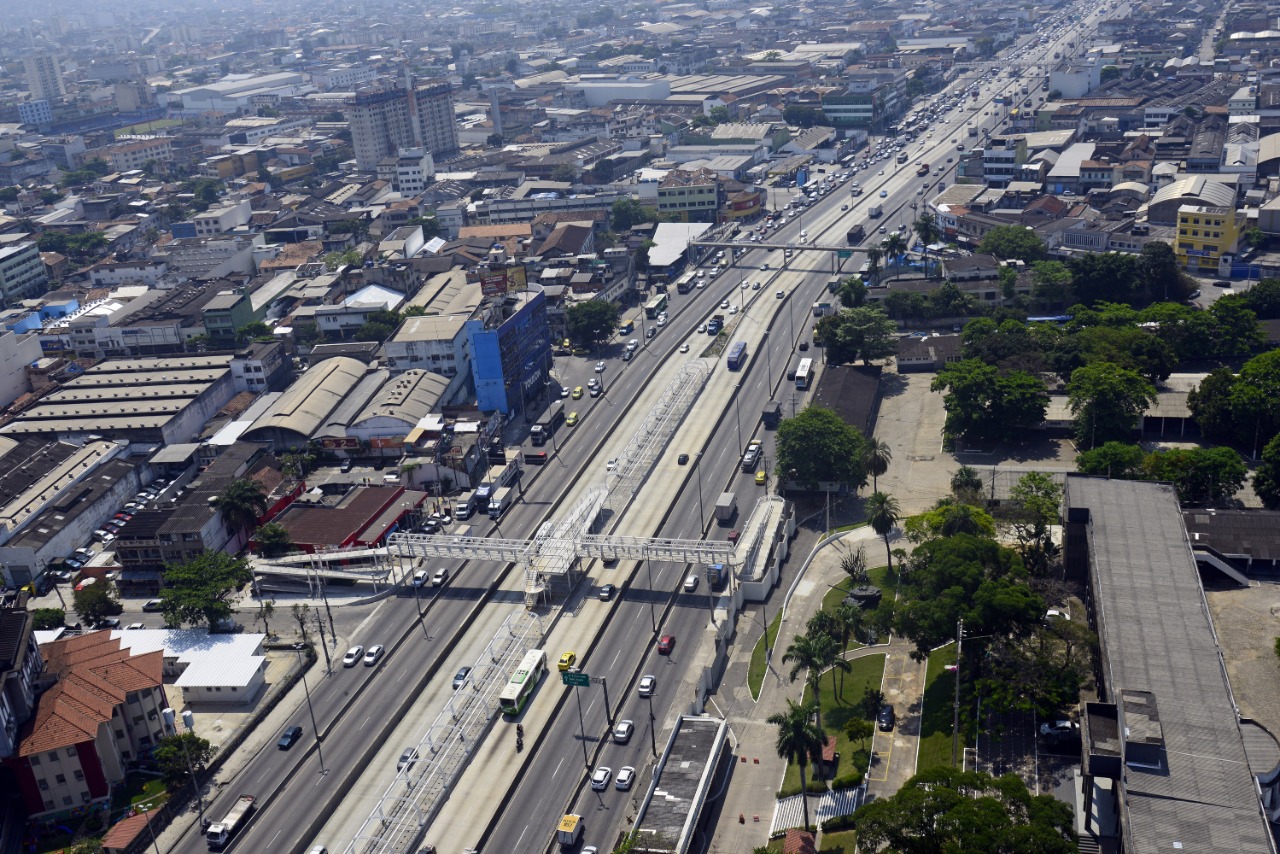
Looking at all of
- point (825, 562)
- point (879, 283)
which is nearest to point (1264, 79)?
point (879, 283)

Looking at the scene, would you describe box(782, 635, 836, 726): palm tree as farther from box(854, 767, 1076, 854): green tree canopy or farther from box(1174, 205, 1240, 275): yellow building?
box(1174, 205, 1240, 275): yellow building

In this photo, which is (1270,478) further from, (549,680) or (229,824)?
(229,824)

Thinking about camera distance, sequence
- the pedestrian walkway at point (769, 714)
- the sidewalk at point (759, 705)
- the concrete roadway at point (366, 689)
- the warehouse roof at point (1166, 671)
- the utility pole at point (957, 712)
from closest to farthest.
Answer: the warehouse roof at point (1166, 671), the utility pole at point (957, 712), the pedestrian walkway at point (769, 714), the sidewalk at point (759, 705), the concrete roadway at point (366, 689)

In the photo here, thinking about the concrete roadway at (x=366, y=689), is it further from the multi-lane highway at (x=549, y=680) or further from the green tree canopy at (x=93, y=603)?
the green tree canopy at (x=93, y=603)

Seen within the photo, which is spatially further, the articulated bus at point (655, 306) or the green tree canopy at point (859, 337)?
the articulated bus at point (655, 306)

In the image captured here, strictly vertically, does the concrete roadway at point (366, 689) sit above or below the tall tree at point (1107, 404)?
below

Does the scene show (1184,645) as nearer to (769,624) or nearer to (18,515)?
(769,624)

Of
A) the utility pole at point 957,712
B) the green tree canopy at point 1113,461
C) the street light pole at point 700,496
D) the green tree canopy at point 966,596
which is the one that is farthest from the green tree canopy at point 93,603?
A: the green tree canopy at point 1113,461
